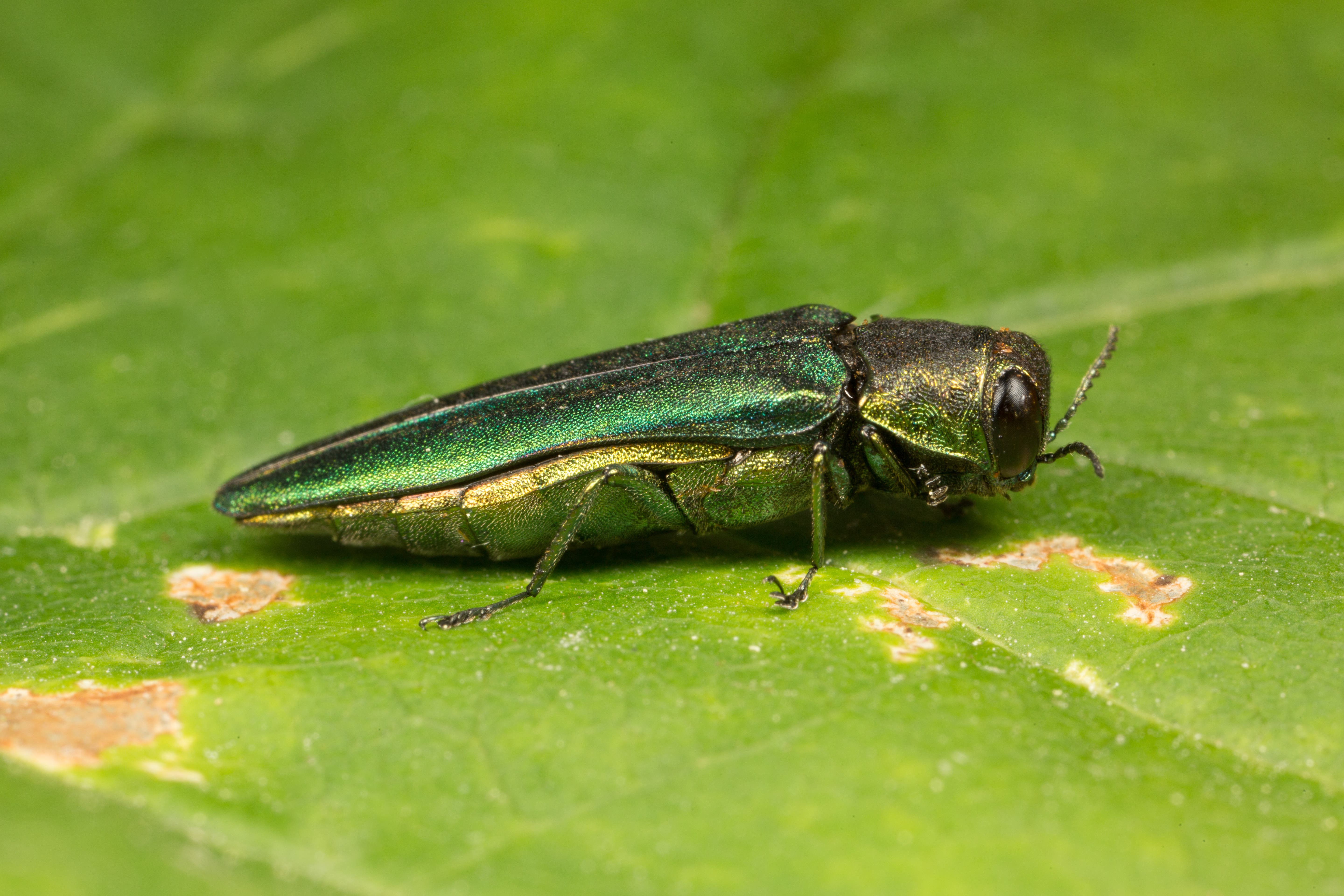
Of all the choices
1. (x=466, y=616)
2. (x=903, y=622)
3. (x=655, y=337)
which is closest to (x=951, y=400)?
(x=903, y=622)

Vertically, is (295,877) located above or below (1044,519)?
above

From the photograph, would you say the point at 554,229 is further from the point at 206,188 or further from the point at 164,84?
the point at 164,84

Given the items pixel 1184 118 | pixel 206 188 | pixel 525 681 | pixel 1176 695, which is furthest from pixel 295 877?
pixel 1184 118

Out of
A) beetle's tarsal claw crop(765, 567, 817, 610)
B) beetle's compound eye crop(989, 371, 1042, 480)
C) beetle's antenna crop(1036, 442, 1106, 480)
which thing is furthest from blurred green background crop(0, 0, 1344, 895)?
beetle's compound eye crop(989, 371, 1042, 480)

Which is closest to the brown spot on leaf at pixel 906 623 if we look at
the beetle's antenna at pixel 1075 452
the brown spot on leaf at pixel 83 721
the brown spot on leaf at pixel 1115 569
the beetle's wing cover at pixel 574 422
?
the brown spot on leaf at pixel 1115 569

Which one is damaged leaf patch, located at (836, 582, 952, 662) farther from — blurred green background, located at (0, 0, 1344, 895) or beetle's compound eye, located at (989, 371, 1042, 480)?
beetle's compound eye, located at (989, 371, 1042, 480)

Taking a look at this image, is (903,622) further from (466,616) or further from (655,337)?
(655,337)

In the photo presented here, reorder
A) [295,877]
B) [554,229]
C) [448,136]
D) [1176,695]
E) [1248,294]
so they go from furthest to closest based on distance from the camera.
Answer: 1. [448,136]
2. [554,229]
3. [1248,294]
4. [1176,695]
5. [295,877]

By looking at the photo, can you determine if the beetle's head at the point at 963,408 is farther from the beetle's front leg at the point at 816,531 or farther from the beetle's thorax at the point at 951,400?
the beetle's front leg at the point at 816,531
